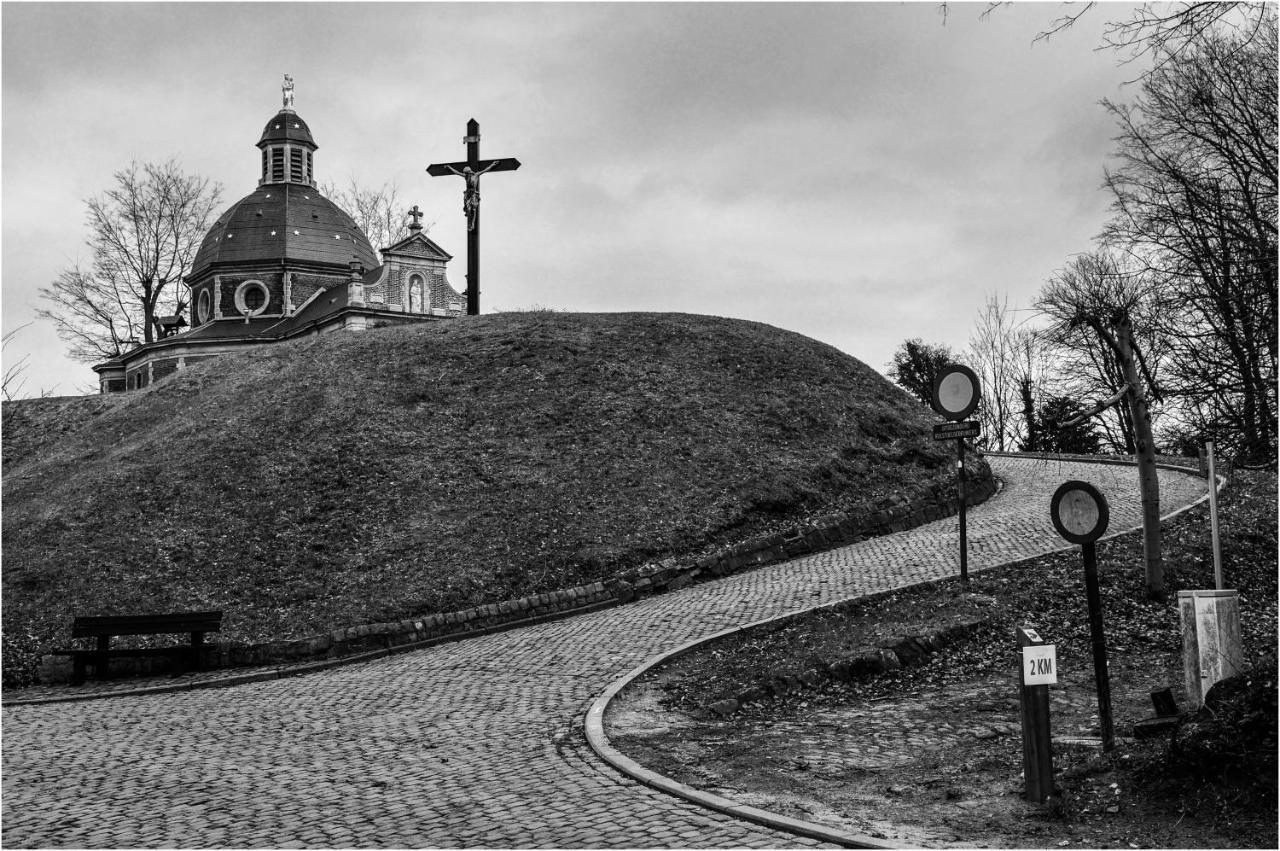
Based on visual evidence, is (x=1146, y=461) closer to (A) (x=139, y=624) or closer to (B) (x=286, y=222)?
(A) (x=139, y=624)

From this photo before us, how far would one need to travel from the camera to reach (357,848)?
610cm

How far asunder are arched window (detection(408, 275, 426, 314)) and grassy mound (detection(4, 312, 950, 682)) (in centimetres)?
2705

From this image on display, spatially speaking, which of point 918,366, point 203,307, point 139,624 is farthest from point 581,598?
point 203,307

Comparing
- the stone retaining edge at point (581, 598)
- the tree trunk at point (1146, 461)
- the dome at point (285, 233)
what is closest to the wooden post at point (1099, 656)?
the tree trunk at point (1146, 461)

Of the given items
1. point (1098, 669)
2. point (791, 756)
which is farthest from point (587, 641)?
point (1098, 669)

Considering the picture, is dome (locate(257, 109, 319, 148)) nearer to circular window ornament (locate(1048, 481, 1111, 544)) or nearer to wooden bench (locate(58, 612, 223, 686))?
wooden bench (locate(58, 612, 223, 686))

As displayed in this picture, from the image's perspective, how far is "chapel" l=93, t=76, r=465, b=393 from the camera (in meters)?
56.4

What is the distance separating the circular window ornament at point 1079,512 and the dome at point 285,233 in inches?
2361

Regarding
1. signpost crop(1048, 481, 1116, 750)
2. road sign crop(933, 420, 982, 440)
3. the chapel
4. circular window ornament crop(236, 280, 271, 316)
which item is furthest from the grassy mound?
circular window ornament crop(236, 280, 271, 316)

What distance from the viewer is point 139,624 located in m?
14.0

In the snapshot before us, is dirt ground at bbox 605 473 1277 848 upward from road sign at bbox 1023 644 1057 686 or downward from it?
downward

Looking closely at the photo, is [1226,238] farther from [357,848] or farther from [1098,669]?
[357,848]

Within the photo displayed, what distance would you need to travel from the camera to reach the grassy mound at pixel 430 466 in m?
17.3

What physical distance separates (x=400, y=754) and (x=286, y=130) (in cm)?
6663
